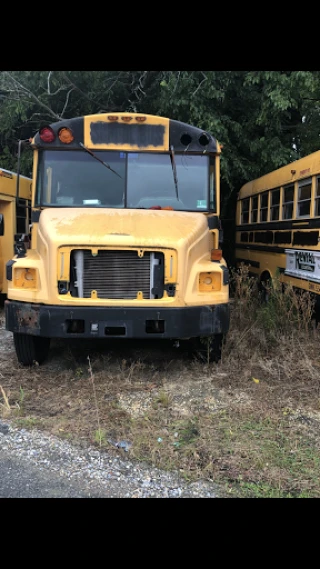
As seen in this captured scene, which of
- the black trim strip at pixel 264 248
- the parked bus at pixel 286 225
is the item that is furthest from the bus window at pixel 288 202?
the black trim strip at pixel 264 248

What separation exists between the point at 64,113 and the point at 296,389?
953cm

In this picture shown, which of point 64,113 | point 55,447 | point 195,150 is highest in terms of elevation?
point 64,113

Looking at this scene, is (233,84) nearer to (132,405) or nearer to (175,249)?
(175,249)

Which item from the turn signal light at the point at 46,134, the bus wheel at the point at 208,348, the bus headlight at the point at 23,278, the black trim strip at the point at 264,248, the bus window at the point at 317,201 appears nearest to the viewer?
the bus headlight at the point at 23,278

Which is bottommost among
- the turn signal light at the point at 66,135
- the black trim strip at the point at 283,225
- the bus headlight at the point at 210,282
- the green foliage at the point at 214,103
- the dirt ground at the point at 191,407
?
the dirt ground at the point at 191,407

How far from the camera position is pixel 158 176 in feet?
15.3

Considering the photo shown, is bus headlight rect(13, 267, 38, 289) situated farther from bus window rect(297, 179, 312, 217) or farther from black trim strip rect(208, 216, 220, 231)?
bus window rect(297, 179, 312, 217)

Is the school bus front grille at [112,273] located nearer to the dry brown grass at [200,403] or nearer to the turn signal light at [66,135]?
the dry brown grass at [200,403]

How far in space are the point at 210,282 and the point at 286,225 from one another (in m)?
3.39

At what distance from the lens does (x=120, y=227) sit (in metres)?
3.99

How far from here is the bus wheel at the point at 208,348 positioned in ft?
14.4

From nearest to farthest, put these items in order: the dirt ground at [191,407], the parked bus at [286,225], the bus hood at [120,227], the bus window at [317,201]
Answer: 1. the dirt ground at [191,407]
2. the bus hood at [120,227]
3. the bus window at [317,201]
4. the parked bus at [286,225]

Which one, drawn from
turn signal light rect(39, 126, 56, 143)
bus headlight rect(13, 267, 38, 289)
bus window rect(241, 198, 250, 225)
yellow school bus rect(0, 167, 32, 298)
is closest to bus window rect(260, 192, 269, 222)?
bus window rect(241, 198, 250, 225)

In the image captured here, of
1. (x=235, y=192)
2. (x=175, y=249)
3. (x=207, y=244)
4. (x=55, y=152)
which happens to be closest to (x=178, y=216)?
(x=207, y=244)
